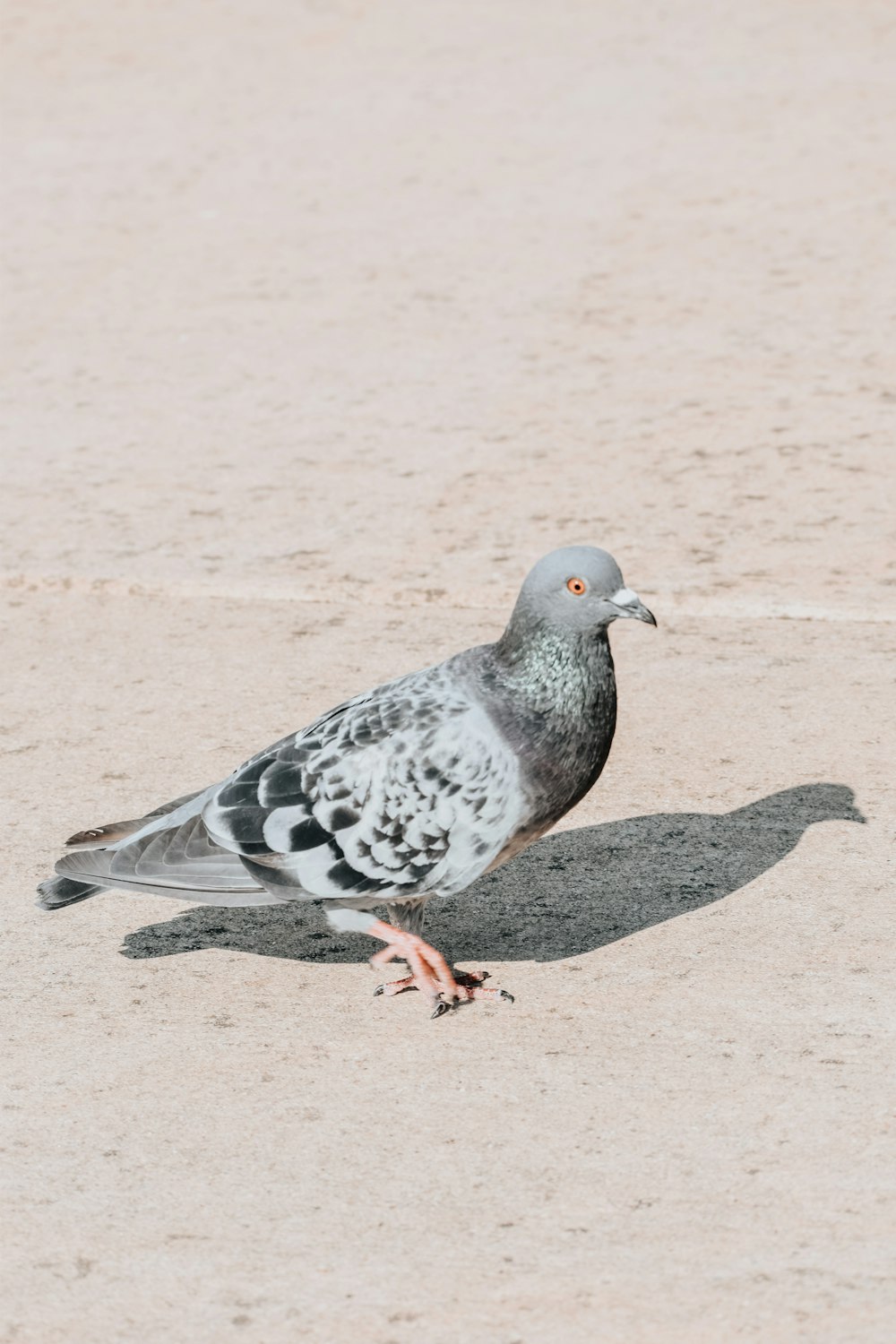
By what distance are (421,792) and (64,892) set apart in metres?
0.86

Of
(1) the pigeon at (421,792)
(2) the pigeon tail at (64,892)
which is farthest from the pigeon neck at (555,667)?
(2) the pigeon tail at (64,892)

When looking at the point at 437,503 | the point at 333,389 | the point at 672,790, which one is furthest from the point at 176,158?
the point at 672,790

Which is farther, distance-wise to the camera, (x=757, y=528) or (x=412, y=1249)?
(x=757, y=528)

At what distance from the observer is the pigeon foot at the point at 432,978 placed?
4.09 meters

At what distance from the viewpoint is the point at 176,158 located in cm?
1077

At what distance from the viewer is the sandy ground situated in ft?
10.9

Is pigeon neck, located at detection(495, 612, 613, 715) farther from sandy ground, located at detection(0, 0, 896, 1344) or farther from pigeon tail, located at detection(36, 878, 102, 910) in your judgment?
pigeon tail, located at detection(36, 878, 102, 910)

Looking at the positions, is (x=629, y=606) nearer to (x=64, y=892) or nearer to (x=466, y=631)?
(x=64, y=892)

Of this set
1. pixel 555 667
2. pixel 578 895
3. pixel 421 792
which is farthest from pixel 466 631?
pixel 421 792

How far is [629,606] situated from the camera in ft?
13.3

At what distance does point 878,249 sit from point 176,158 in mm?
4161

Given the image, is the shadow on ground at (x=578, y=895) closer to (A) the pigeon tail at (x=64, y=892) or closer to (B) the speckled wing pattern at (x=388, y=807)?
(A) the pigeon tail at (x=64, y=892)

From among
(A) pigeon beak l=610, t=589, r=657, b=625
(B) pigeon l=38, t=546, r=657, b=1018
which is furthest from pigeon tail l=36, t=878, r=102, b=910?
(A) pigeon beak l=610, t=589, r=657, b=625

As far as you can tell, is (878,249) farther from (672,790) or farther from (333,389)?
(672,790)
